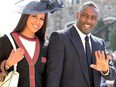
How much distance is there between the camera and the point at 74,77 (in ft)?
10.4

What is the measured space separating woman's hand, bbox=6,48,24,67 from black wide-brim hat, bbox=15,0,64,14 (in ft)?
1.35

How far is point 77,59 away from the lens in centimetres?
319

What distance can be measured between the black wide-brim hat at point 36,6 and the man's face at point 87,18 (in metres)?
0.24

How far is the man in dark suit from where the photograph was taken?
312 centimetres

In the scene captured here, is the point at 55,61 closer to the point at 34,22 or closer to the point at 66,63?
the point at 66,63

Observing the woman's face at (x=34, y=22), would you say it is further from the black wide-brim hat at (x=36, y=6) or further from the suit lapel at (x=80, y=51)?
the suit lapel at (x=80, y=51)

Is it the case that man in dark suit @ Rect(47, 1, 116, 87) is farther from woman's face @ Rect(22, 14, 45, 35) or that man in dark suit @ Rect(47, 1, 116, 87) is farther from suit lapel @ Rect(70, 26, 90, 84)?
woman's face @ Rect(22, 14, 45, 35)

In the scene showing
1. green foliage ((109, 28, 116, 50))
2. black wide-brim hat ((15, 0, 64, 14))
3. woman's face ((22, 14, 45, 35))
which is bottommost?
green foliage ((109, 28, 116, 50))

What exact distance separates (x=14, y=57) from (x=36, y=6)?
0.57 m

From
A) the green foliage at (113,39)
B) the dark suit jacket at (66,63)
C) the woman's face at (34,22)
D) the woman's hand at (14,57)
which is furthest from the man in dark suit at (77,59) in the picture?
the green foliage at (113,39)

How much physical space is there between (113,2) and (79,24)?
21420mm

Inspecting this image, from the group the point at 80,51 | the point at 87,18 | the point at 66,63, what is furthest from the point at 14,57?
the point at 87,18

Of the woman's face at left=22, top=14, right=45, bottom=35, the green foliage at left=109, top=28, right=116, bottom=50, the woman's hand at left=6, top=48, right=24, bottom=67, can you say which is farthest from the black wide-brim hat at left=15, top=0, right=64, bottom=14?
the green foliage at left=109, top=28, right=116, bottom=50

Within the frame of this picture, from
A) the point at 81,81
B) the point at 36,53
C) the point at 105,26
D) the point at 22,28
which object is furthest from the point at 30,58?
the point at 105,26
